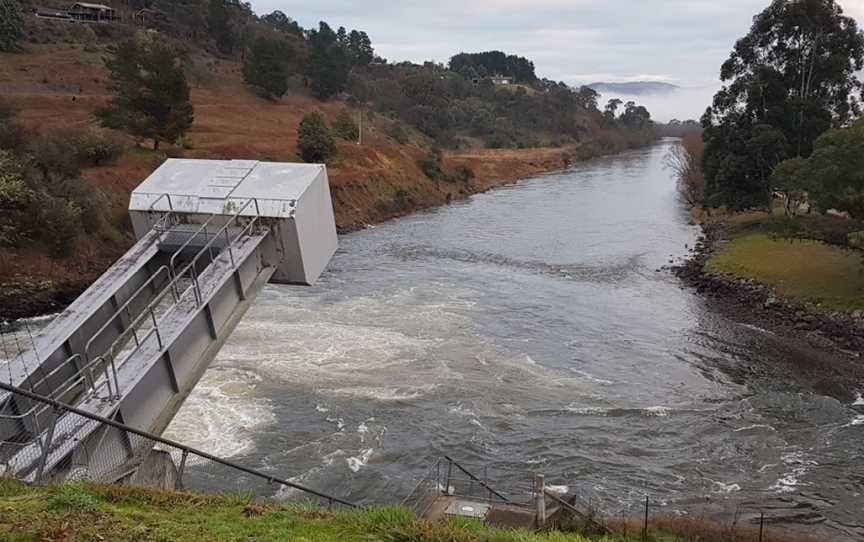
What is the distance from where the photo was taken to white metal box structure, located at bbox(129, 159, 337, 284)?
41.7 feet

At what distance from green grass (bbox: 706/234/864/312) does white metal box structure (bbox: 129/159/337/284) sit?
76.0 feet

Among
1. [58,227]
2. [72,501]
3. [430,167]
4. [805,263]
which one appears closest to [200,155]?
[58,227]

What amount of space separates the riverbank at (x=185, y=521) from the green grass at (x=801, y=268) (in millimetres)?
25195

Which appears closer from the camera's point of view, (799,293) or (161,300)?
(161,300)

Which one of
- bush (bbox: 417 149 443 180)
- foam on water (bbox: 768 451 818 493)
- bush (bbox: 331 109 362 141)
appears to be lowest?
foam on water (bbox: 768 451 818 493)

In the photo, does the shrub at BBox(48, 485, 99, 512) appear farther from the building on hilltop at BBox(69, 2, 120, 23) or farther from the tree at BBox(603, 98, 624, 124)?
the tree at BBox(603, 98, 624, 124)

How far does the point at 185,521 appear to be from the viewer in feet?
23.0

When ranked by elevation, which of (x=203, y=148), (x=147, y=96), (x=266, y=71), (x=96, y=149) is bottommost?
(x=96, y=149)

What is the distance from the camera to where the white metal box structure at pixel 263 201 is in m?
12.7

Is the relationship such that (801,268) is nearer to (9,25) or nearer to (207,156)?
(207,156)

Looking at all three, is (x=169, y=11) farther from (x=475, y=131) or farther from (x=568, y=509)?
(x=568, y=509)

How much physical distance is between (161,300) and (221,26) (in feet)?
309

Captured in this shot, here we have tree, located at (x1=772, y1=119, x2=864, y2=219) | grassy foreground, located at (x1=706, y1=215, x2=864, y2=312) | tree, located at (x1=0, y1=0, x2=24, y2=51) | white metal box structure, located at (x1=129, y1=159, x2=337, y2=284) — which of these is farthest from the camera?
tree, located at (x1=0, y1=0, x2=24, y2=51)

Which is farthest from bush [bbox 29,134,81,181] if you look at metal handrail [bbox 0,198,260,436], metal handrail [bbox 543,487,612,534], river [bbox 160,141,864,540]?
metal handrail [bbox 543,487,612,534]
